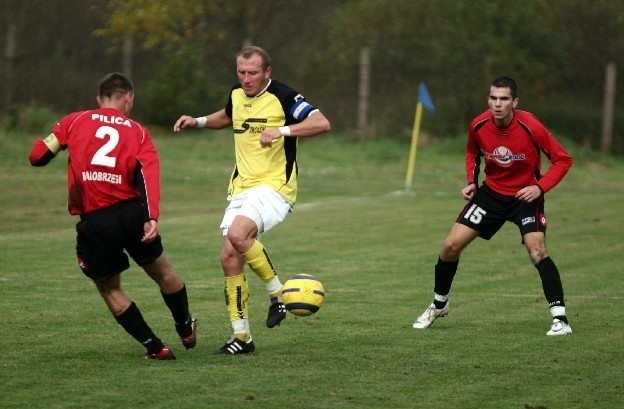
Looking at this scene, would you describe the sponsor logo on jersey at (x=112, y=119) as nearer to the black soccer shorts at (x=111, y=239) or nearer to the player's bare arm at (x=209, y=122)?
the black soccer shorts at (x=111, y=239)

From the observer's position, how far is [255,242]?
870 cm

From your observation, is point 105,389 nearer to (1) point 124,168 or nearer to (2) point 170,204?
(1) point 124,168

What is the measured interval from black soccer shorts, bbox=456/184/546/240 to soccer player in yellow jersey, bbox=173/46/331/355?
1.84 meters

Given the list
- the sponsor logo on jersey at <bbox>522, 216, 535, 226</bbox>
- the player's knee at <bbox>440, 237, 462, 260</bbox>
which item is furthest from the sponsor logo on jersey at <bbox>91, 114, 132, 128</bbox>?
the sponsor logo on jersey at <bbox>522, 216, 535, 226</bbox>

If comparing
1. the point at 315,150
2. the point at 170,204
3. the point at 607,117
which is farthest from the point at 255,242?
the point at 607,117

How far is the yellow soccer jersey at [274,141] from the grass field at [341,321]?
1.12m

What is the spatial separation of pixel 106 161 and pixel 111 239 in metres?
0.47

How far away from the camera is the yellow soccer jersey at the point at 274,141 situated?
8914 millimetres

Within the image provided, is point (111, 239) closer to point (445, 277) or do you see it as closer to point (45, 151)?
point (45, 151)

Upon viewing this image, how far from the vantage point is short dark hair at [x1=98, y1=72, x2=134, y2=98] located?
823 centimetres

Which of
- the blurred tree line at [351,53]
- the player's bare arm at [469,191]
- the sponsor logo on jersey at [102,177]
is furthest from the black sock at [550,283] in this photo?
the blurred tree line at [351,53]

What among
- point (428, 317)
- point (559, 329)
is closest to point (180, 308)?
point (428, 317)

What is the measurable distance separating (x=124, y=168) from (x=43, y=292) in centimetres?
400

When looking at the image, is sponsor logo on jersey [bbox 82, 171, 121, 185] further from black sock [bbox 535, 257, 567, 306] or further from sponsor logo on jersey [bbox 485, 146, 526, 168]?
black sock [bbox 535, 257, 567, 306]
